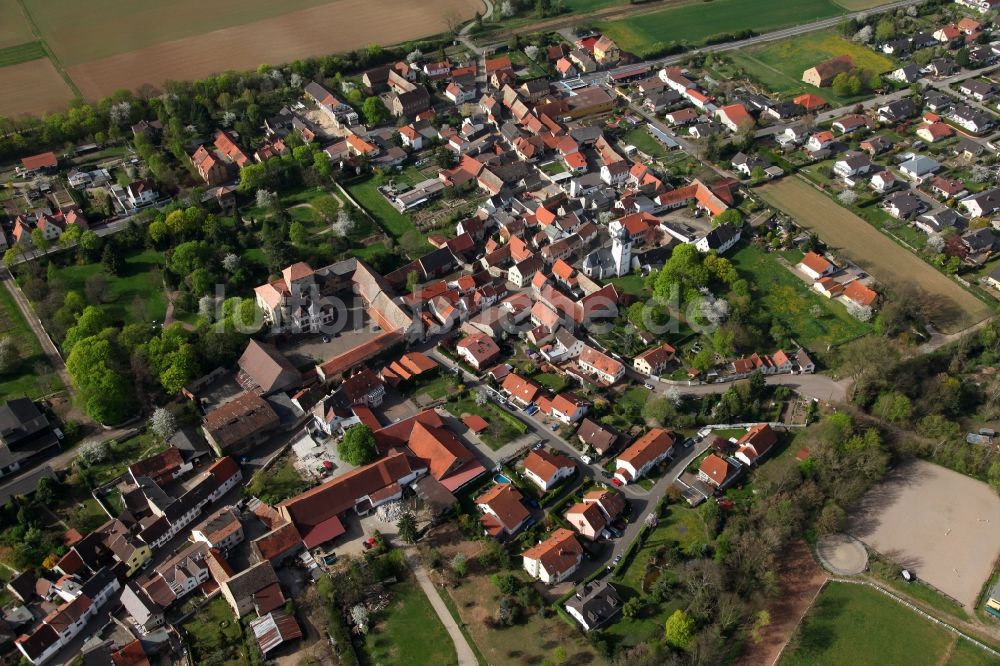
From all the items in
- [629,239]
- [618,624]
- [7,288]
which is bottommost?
[618,624]

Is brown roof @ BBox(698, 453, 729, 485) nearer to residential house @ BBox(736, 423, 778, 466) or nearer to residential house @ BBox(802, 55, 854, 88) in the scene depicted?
residential house @ BBox(736, 423, 778, 466)

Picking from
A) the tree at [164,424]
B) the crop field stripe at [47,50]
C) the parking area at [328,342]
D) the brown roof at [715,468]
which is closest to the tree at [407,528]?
the parking area at [328,342]

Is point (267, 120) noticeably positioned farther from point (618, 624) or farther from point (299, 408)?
point (618, 624)

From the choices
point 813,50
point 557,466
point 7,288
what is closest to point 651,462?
point 557,466

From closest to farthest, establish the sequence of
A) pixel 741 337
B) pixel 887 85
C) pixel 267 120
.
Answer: pixel 741 337 < pixel 267 120 < pixel 887 85

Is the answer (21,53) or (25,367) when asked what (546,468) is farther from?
(21,53)

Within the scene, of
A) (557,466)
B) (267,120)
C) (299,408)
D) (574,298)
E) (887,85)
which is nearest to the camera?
(557,466)

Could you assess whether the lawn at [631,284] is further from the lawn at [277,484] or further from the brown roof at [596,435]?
the lawn at [277,484]
